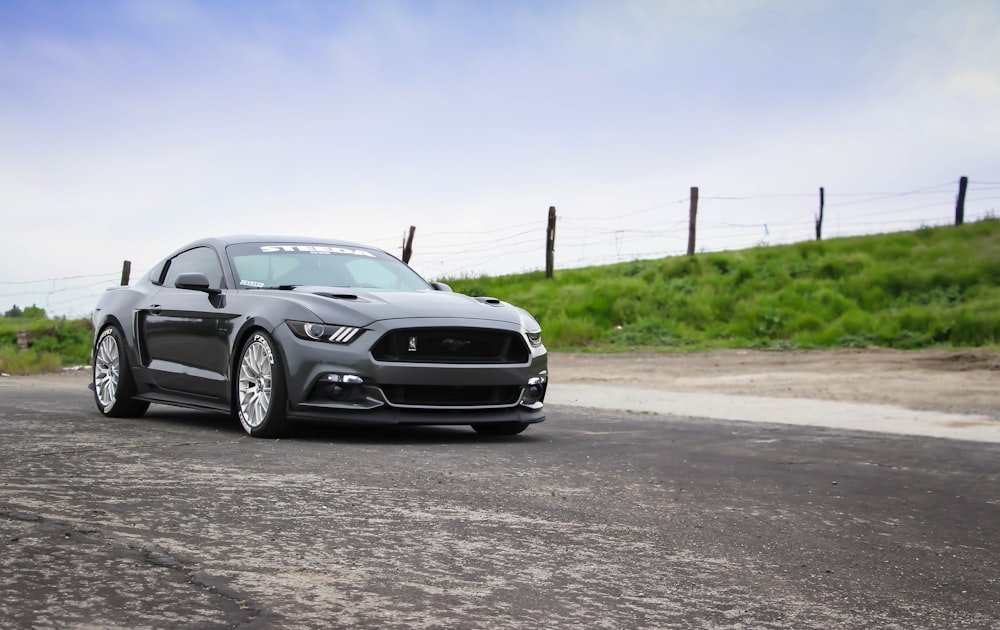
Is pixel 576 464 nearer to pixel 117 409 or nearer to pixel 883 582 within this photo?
pixel 883 582

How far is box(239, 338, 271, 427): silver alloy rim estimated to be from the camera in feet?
24.0

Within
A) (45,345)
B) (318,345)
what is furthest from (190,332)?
(45,345)

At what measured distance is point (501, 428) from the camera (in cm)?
817

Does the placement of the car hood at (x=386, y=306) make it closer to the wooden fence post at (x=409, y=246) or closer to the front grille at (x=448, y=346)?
the front grille at (x=448, y=346)

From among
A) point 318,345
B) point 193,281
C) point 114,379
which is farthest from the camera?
point 114,379

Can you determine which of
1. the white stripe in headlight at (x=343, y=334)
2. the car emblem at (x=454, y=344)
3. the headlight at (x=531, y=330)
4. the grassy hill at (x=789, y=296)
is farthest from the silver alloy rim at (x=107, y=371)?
the grassy hill at (x=789, y=296)

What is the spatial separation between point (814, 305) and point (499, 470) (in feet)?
61.5

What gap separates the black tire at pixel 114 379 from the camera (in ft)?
29.0

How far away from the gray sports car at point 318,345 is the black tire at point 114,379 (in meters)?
0.02

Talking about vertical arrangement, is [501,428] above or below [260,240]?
below

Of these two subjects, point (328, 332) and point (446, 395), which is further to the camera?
point (446, 395)

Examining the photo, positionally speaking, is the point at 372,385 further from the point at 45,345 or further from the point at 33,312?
the point at 33,312

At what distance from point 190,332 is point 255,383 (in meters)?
1.00

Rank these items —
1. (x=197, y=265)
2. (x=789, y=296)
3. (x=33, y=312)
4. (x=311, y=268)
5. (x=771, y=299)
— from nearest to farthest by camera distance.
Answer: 1. (x=311, y=268)
2. (x=197, y=265)
3. (x=771, y=299)
4. (x=789, y=296)
5. (x=33, y=312)
